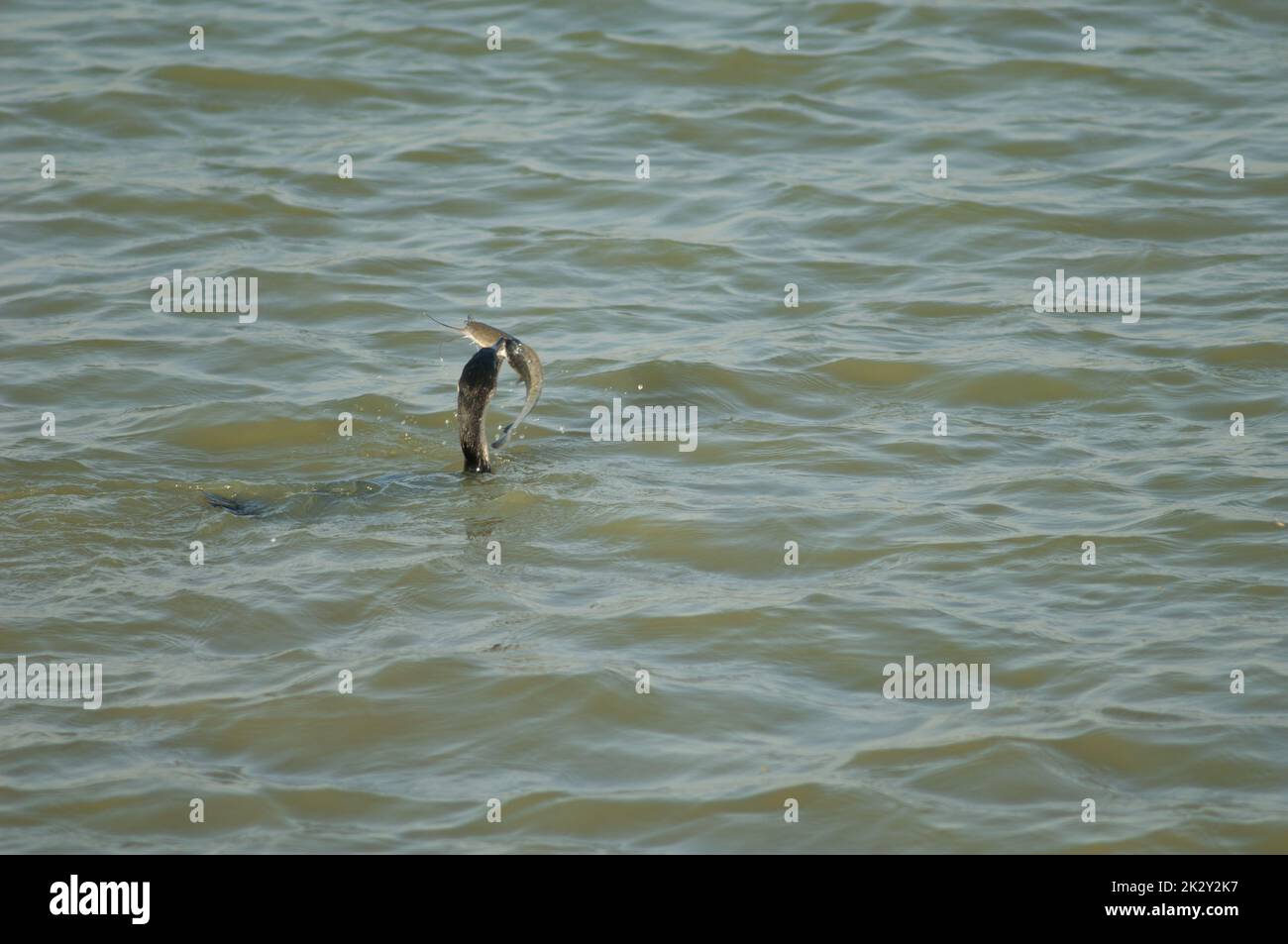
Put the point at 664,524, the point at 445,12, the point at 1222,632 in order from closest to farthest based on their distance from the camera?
the point at 1222,632 → the point at 664,524 → the point at 445,12

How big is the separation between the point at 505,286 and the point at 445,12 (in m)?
5.28

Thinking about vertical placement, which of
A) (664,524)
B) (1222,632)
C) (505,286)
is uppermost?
(505,286)

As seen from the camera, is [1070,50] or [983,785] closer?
[983,785]

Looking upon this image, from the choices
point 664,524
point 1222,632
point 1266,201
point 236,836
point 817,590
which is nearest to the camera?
point 236,836

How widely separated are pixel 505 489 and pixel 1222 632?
9.34 ft

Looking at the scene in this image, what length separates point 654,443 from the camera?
7277 mm

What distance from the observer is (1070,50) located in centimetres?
1249

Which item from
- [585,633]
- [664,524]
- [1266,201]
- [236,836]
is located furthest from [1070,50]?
[236,836]

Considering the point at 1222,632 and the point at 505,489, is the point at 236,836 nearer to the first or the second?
the point at 505,489

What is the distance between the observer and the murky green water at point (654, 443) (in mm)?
4707

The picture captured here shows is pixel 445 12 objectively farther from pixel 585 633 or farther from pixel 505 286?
pixel 585 633

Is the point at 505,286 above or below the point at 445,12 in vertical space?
below

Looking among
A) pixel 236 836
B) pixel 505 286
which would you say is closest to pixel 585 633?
pixel 236 836

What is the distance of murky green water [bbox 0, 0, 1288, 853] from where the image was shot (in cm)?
471
